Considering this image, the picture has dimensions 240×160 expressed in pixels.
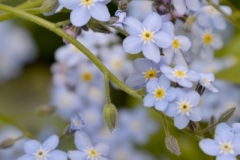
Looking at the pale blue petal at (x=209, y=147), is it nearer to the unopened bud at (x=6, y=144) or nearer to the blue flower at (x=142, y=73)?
the blue flower at (x=142, y=73)

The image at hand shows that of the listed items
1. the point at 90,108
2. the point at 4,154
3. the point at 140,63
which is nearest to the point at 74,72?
the point at 90,108

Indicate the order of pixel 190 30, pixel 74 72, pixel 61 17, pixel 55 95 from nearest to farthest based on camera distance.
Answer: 1. pixel 190 30
2. pixel 74 72
3. pixel 55 95
4. pixel 61 17

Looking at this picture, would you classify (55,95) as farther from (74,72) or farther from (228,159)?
(228,159)

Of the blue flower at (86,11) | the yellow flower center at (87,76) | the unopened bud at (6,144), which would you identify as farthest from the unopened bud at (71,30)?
the yellow flower center at (87,76)

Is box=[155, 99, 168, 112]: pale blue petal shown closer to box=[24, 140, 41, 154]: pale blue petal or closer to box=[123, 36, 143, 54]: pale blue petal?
box=[123, 36, 143, 54]: pale blue petal

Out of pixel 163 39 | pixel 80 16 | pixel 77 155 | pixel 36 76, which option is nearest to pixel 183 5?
pixel 163 39

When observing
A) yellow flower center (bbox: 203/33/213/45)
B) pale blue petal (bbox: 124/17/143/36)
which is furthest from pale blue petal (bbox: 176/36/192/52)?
yellow flower center (bbox: 203/33/213/45)
